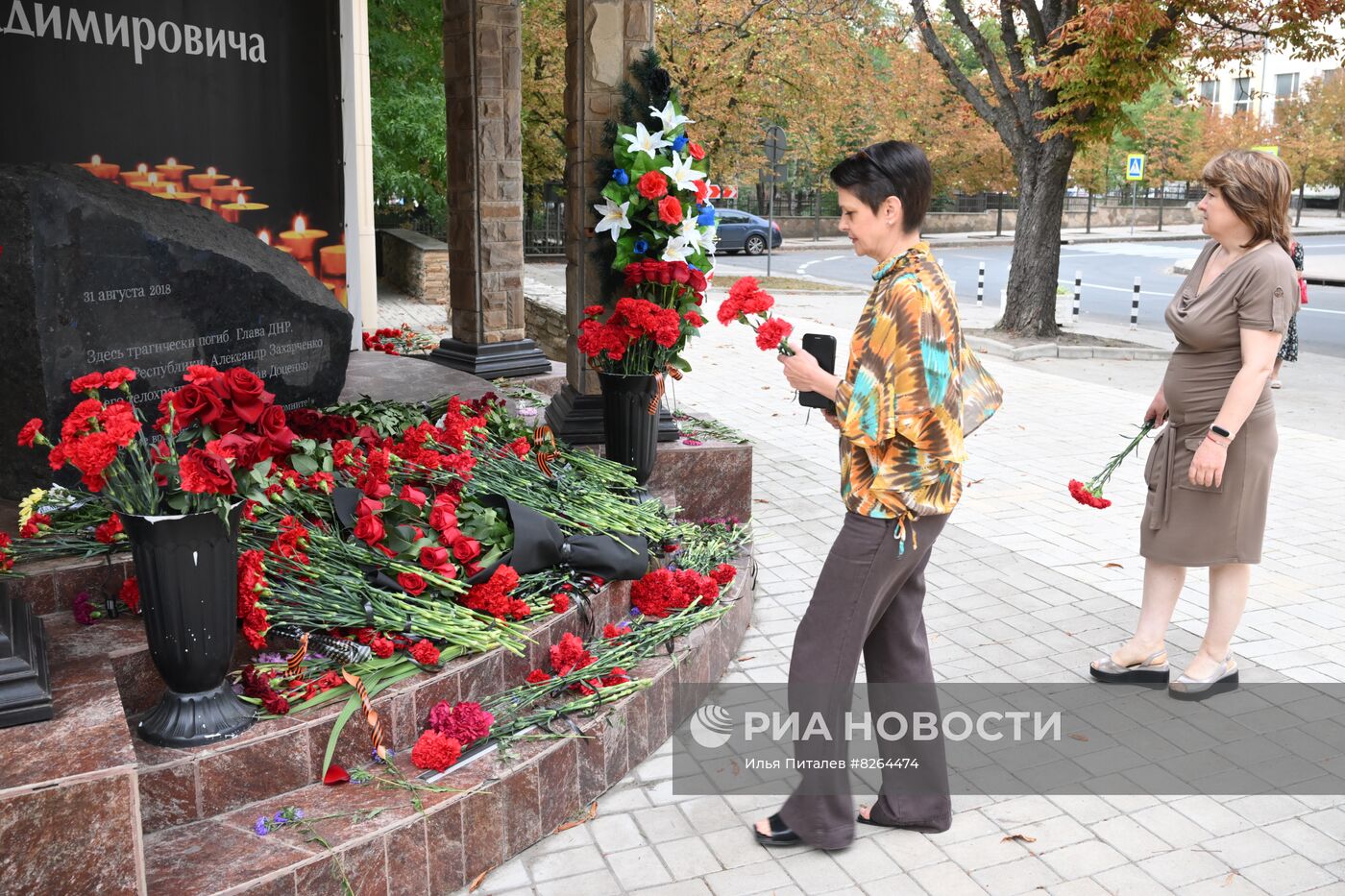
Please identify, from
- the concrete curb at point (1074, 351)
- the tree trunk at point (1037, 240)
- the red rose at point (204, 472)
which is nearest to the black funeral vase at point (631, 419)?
the red rose at point (204, 472)

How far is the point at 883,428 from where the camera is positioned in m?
3.27

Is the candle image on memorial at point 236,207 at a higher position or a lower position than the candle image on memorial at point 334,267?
higher

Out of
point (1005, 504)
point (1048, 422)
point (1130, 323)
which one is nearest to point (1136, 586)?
point (1005, 504)

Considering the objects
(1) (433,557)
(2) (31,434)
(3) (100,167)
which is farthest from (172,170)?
(2) (31,434)

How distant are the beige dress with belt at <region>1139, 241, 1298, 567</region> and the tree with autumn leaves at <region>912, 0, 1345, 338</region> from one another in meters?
9.18

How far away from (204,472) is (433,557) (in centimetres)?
113

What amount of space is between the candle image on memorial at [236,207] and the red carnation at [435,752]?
572 centimetres

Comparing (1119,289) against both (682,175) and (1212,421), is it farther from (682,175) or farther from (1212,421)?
(1212,421)

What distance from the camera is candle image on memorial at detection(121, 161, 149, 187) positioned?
7430 millimetres

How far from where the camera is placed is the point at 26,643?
309cm

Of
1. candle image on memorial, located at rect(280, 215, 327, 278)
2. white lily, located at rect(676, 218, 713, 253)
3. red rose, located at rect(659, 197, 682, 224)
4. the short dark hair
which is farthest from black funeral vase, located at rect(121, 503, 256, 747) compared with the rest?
candle image on memorial, located at rect(280, 215, 327, 278)

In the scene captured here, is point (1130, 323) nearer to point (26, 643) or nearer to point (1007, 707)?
point (1007, 707)

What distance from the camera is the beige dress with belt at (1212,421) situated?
4.29 metres

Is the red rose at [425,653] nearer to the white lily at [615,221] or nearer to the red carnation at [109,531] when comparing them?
the red carnation at [109,531]
